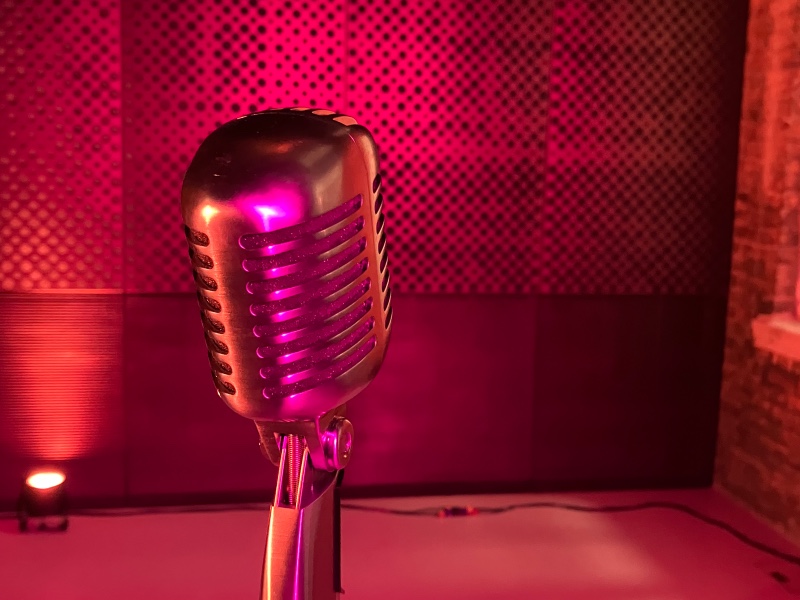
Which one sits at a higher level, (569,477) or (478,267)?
(478,267)

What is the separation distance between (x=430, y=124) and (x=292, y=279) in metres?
1.94

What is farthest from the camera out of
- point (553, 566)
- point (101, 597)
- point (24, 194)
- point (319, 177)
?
point (24, 194)

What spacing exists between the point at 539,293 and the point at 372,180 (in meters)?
2.00

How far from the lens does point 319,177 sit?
73 centimetres

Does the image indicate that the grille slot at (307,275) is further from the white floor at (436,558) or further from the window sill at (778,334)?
the window sill at (778,334)

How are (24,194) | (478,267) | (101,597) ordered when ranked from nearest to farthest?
(101,597) < (24,194) < (478,267)

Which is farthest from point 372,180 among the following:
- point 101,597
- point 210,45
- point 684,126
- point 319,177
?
point 684,126

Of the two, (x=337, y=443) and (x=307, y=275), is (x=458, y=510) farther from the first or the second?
(x=307, y=275)

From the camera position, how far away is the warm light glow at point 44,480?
239 centimetres

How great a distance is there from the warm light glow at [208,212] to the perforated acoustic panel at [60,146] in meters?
1.89

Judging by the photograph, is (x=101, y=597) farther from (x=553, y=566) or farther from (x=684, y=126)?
(x=684, y=126)

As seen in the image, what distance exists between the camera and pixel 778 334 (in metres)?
2.47

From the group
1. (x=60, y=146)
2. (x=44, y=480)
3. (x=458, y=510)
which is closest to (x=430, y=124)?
(x=60, y=146)

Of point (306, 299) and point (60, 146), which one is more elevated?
point (60, 146)
